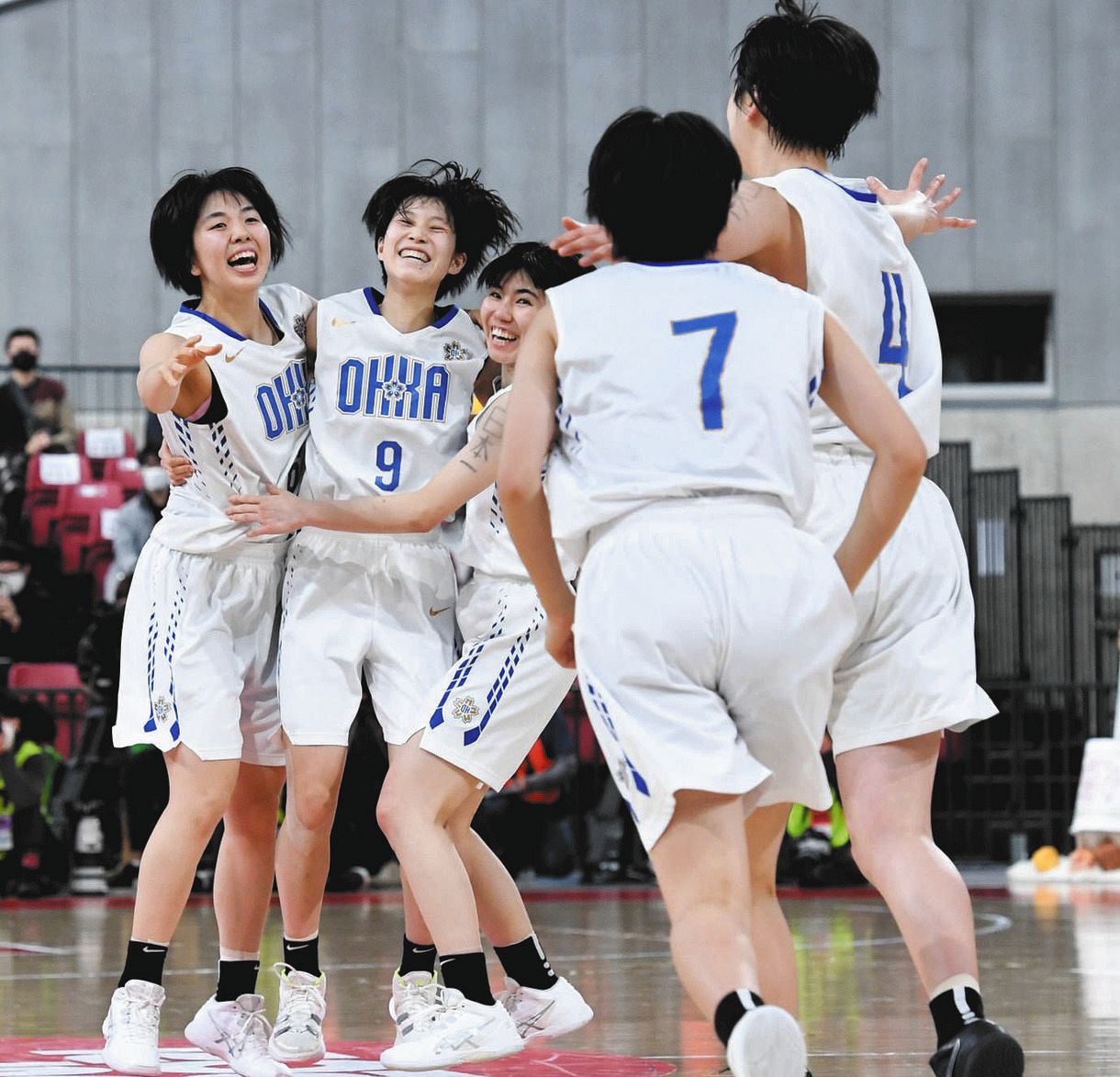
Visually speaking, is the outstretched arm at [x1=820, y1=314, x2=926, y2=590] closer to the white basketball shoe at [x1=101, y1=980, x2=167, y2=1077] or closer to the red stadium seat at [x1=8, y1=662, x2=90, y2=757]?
the white basketball shoe at [x1=101, y1=980, x2=167, y2=1077]

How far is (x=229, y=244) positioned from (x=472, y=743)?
1.31 metres

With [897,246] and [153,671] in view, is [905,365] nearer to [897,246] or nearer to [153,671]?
[897,246]

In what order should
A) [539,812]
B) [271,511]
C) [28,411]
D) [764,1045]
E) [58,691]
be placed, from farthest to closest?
[28,411], [58,691], [539,812], [271,511], [764,1045]

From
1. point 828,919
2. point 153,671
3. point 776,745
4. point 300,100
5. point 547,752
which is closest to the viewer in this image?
point 776,745

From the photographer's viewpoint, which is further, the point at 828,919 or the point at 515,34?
the point at 515,34

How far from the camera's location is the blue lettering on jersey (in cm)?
462

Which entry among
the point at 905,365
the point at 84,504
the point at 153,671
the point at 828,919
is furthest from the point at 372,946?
the point at 84,504

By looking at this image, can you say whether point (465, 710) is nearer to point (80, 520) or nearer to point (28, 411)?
point (80, 520)

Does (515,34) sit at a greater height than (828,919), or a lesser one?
greater

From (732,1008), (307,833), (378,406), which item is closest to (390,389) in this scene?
(378,406)

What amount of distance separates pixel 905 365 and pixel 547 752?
7.40 metres

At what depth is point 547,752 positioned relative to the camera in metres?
11.0

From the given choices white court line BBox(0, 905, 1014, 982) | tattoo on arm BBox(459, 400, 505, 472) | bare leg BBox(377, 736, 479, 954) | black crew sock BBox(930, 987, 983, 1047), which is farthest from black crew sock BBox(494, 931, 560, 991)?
white court line BBox(0, 905, 1014, 982)

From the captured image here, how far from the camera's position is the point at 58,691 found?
36.8 feet
